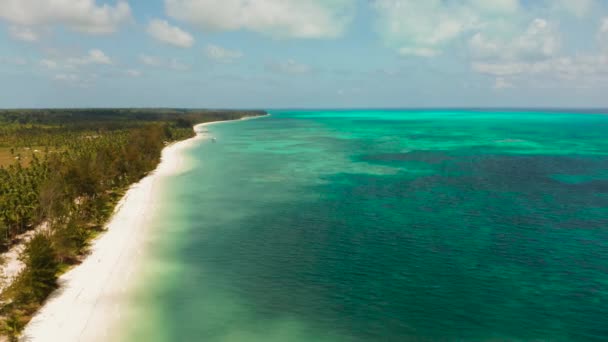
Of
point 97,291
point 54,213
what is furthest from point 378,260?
point 54,213

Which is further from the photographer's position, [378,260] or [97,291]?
[378,260]

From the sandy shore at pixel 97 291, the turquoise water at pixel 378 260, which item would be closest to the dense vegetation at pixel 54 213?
the sandy shore at pixel 97 291

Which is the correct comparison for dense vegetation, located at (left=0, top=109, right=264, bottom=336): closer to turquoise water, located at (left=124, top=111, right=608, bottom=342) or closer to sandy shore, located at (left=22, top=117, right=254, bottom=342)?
sandy shore, located at (left=22, top=117, right=254, bottom=342)

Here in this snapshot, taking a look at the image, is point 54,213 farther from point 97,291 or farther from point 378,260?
point 378,260

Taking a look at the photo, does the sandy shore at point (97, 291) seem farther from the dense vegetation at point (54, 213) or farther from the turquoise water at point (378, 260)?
the turquoise water at point (378, 260)

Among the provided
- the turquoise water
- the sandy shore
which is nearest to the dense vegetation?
the sandy shore

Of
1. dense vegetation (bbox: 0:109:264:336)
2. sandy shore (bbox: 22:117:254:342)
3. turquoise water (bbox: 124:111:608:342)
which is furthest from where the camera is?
dense vegetation (bbox: 0:109:264:336)
